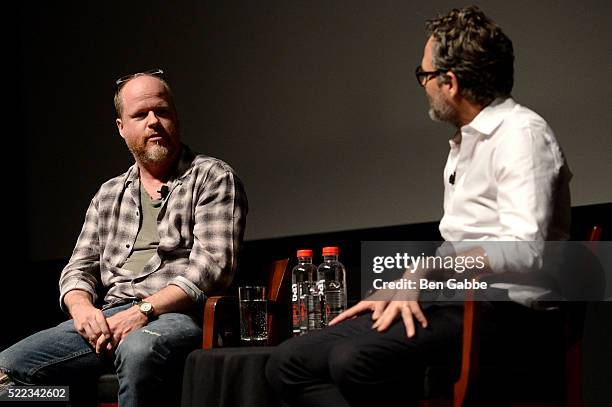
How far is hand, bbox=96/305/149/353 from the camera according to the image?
2352mm

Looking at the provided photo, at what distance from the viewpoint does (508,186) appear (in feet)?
5.93

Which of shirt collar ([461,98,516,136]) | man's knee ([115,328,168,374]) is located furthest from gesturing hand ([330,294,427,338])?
man's knee ([115,328,168,374])

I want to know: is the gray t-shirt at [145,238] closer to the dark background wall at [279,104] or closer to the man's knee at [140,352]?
the man's knee at [140,352]

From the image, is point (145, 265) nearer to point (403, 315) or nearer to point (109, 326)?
point (109, 326)

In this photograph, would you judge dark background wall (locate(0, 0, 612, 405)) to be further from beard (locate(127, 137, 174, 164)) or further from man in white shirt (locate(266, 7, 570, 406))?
beard (locate(127, 137, 174, 164))

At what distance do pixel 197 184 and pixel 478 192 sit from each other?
994 millimetres

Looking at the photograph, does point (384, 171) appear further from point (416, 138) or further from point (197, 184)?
point (197, 184)

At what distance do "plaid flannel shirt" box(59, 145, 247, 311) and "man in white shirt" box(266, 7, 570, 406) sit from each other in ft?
1.95

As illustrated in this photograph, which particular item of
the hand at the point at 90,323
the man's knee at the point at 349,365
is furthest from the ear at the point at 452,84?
the hand at the point at 90,323

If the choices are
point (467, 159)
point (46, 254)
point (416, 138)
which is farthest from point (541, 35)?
point (46, 254)

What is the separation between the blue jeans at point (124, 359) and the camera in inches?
87.0

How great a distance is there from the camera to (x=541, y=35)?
2930mm

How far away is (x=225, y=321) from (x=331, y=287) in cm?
53

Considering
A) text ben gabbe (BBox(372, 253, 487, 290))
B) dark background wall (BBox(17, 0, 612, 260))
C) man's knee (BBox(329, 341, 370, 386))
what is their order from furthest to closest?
dark background wall (BBox(17, 0, 612, 260)), text ben gabbe (BBox(372, 253, 487, 290)), man's knee (BBox(329, 341, 370, 386))
